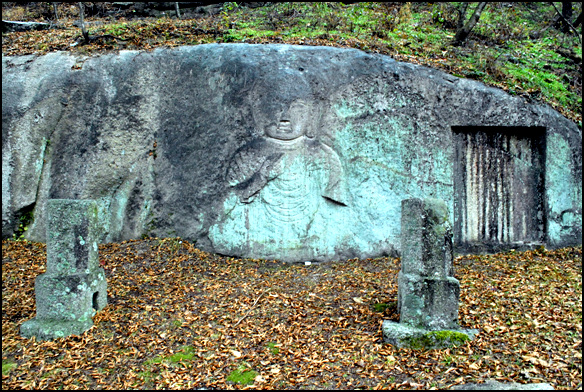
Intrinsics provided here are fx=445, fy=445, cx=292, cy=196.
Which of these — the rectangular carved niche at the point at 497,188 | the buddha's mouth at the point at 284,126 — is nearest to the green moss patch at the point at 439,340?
the rectangular carved niche at the point at 497,188

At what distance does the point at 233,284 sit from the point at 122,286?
5.12 ft

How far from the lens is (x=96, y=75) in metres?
8.16

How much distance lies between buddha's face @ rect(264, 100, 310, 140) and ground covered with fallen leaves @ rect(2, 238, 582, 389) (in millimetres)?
2253

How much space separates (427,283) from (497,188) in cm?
410

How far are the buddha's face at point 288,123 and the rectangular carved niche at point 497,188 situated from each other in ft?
9.49

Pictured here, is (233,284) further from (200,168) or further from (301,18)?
(301,18)

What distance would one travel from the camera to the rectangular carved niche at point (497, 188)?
8.12 meters

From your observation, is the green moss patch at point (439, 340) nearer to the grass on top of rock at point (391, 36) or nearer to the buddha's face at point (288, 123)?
the buddha's face at point (288, 123)

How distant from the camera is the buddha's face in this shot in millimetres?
7625

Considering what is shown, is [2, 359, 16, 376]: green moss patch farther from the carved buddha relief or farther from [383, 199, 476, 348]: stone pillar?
[383, 199, 476, 348]: stone pillar

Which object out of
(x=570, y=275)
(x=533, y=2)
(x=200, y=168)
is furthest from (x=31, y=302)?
(x=533, y=2)

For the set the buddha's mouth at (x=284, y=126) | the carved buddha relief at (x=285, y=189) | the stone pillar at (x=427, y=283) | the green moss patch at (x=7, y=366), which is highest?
the buddha's mouth at (x=284, y=126)

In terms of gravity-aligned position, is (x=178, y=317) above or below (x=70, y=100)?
below

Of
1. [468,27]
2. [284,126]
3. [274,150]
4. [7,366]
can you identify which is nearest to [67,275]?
[7,366]
